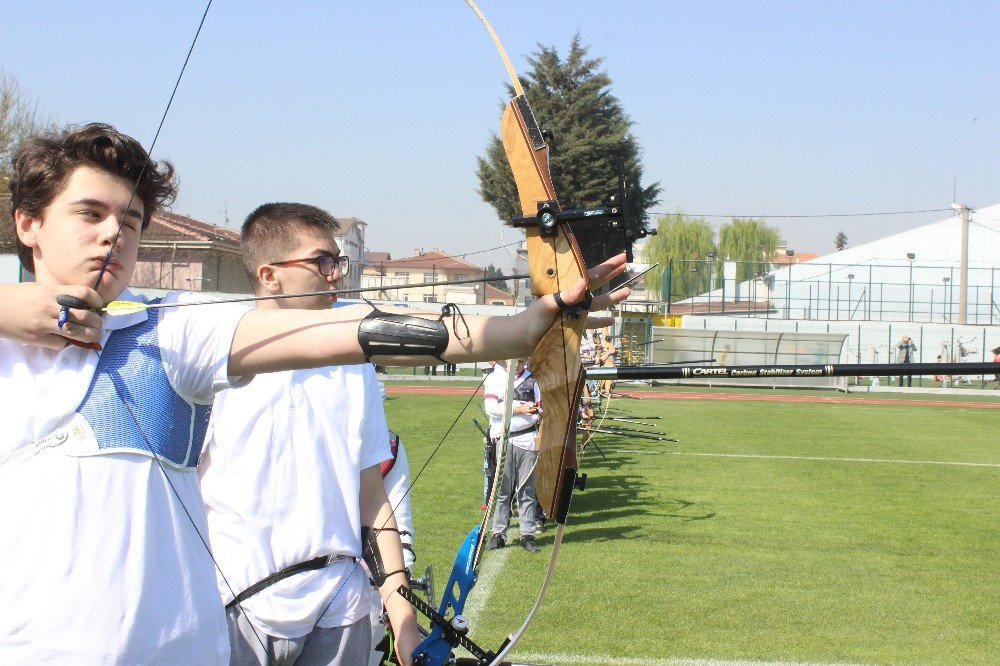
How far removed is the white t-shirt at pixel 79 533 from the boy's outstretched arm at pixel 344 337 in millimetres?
75

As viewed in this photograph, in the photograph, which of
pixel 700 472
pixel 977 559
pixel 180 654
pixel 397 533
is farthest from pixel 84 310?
pixel 700 472

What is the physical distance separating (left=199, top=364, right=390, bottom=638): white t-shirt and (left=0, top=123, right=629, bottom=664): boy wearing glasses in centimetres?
63

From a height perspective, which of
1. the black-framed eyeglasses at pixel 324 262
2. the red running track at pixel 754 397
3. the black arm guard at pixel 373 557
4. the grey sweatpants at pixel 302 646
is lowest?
the red running track at pixel 754 397

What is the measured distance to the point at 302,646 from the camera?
8.23ft

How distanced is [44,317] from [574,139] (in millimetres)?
1501

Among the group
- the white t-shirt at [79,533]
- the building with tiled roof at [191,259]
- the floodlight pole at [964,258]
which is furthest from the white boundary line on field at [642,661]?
the floodlight pole at [964,258]

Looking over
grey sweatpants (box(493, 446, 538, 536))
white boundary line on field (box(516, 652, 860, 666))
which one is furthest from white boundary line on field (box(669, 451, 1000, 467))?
white boundary line on field (box(516, 652, 860, 666))

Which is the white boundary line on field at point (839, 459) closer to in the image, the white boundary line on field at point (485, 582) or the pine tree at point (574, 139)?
the white boundary line on field at point (485, 582)

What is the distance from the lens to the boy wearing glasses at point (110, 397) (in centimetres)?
159

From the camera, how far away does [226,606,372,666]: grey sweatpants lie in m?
2.46

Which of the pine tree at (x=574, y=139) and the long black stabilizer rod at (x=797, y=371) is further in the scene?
the pine tree at (x=574, y=139)

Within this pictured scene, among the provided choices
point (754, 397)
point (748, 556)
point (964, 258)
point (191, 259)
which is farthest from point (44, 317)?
point (964, 258)

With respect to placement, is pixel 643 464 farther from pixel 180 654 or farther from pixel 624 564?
pixel 180 654

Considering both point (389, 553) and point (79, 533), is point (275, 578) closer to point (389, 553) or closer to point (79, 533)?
point (389, 553)
